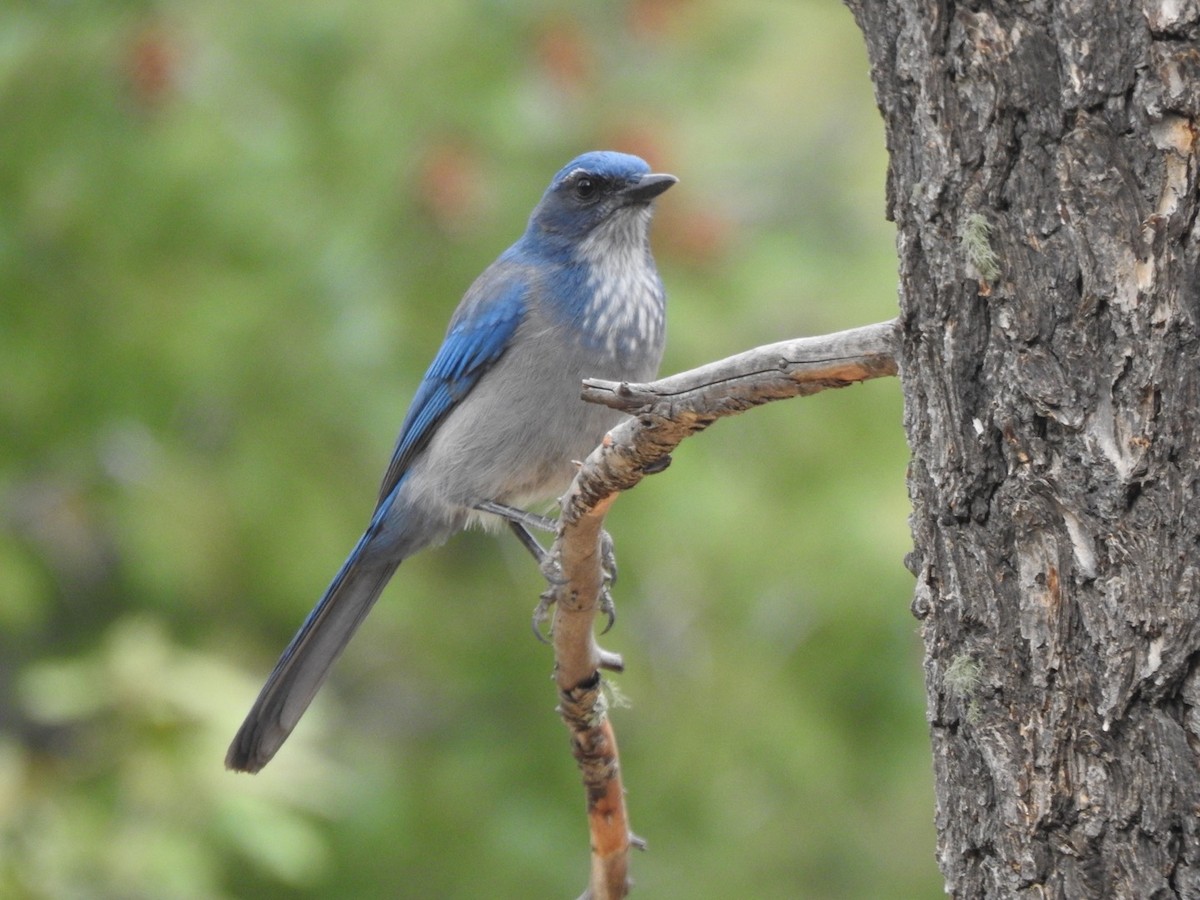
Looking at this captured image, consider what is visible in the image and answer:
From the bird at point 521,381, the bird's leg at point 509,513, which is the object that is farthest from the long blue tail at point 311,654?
the bird's leg at point 509,513

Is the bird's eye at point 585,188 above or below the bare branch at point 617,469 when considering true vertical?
above


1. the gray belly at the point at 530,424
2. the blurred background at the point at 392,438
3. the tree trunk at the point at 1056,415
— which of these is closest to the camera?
the tree trunk at the point at 1056,415

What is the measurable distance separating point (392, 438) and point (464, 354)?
4.40 ft

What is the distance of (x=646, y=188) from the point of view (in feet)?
17.2

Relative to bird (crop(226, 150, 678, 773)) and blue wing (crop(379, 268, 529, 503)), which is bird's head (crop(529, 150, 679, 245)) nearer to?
bird (crop(226, 150, 678, 773))

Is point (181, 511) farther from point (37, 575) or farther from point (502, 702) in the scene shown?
point (502, 702)

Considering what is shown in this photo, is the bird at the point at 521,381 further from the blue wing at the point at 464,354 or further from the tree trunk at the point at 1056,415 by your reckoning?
the tree trunk at the point at 1056,415

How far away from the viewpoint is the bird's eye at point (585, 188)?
5.38 meters

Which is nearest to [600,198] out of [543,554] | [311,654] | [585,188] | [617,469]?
[585,188]

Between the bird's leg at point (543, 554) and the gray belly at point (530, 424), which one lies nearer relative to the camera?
the bird's leg at point (543, 554)

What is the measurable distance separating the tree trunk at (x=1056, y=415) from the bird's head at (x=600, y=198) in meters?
2.89

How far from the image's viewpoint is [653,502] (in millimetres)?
6707

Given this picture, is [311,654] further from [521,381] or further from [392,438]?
[392,438]

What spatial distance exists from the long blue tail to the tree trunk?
103 inches
